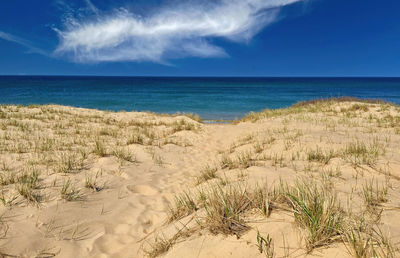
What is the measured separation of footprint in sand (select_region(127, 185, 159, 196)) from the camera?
4.50 meters

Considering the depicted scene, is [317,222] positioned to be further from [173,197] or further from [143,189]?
[143,189]

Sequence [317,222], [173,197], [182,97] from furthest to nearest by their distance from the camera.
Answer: [182,97] → [173,197] → [317,222]

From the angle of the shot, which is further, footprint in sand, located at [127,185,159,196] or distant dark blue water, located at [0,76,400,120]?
distant dark blue water, located at [0,76,400,120]

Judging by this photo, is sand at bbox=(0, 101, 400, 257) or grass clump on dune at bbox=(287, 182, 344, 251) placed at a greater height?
grass clump on dune at bbox=(287, 182, 344, 251)

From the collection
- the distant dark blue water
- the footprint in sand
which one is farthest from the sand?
the distant dark blue water

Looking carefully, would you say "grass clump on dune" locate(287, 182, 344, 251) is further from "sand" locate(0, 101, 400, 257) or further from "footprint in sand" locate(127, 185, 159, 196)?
"footprint in sand" locate(127, 185, 159, 196)

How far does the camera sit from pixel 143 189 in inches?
181

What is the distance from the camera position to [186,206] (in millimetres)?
3350

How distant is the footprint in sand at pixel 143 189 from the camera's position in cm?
450

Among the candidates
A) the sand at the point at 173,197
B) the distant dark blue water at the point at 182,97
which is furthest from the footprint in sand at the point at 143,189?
the distant dark blue water at the point at 182,97

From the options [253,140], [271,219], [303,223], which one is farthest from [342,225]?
[253,140]

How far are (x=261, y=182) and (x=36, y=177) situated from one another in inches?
155

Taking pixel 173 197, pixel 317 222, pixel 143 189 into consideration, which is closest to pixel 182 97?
pixel 143 189

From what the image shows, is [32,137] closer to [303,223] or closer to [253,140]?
[253,140]
